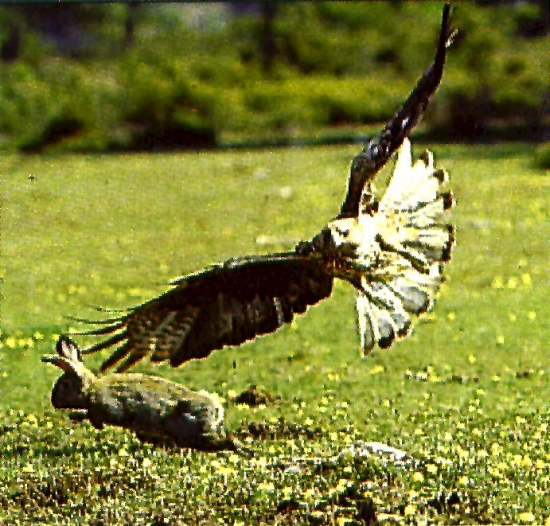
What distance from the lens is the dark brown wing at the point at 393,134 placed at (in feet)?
24.0

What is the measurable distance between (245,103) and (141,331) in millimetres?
9987

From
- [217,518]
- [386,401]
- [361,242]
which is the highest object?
[361,242]

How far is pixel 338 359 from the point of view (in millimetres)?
10180

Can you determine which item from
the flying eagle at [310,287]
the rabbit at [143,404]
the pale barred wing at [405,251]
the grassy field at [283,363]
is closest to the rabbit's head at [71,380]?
the rabbit at [143,404]

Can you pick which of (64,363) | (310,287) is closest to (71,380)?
(64,363)

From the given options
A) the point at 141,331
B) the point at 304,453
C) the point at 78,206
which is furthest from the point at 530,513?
the point at 78,206

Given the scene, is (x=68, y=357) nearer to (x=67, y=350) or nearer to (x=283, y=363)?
(x=67, y=350)

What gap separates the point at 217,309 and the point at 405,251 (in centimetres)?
132

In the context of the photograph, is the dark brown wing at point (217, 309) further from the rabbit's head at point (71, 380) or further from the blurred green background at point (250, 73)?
the blurred green background at point (250, 73)

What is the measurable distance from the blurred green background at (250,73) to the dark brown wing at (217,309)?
7.99 metres

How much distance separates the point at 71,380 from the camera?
7324mm

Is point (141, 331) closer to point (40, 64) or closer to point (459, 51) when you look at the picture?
point (40, 64)

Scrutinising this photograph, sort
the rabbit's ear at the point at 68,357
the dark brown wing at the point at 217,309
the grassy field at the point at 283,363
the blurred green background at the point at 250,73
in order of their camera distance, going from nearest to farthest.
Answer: the dark brown wing at the point at 217,309
the rabbit's ear at the point at 68,357
the grassy field at the point at 283,363
the blurred green background at the point at 250,73

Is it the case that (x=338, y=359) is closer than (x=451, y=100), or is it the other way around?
A: (x=338, y=359)
